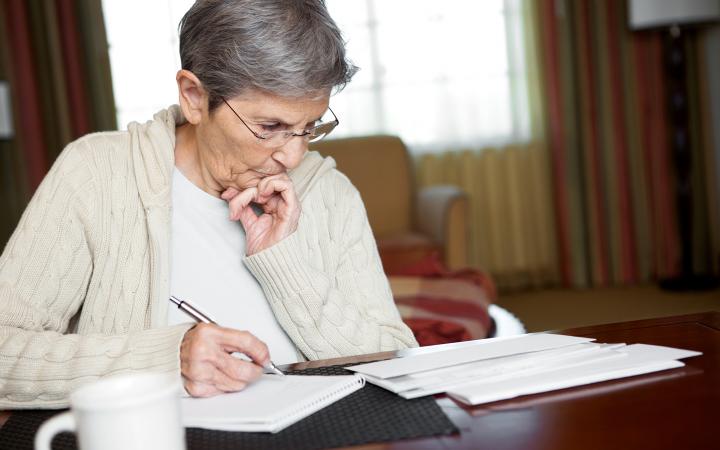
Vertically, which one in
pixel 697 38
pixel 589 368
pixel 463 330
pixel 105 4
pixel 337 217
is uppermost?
pixel 105 4

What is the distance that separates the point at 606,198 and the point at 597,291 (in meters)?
0.52

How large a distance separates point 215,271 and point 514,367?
639 mm

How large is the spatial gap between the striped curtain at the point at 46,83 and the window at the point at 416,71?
139 millimetres

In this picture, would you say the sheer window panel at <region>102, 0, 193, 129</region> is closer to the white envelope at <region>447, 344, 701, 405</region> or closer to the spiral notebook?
the spiral notebook

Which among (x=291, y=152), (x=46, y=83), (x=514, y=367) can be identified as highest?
(x=46, y=83)

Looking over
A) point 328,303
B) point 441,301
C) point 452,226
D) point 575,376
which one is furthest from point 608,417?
point 452,226

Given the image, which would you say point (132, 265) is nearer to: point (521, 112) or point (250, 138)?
point (250, 138)

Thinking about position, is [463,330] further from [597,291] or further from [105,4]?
[105,4]

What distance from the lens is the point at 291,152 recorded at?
138 cm

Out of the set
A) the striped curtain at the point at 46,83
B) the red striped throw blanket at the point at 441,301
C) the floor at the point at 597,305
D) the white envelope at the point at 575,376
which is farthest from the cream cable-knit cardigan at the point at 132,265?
the striped curtain at the point at 46,83

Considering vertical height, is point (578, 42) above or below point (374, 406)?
above

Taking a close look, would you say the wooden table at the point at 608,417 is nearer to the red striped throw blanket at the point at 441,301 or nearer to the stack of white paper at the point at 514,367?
the stack of white paper at the point at 514,367

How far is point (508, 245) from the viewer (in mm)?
4680

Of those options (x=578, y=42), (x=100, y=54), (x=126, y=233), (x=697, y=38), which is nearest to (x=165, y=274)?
(x=126, y=233)
